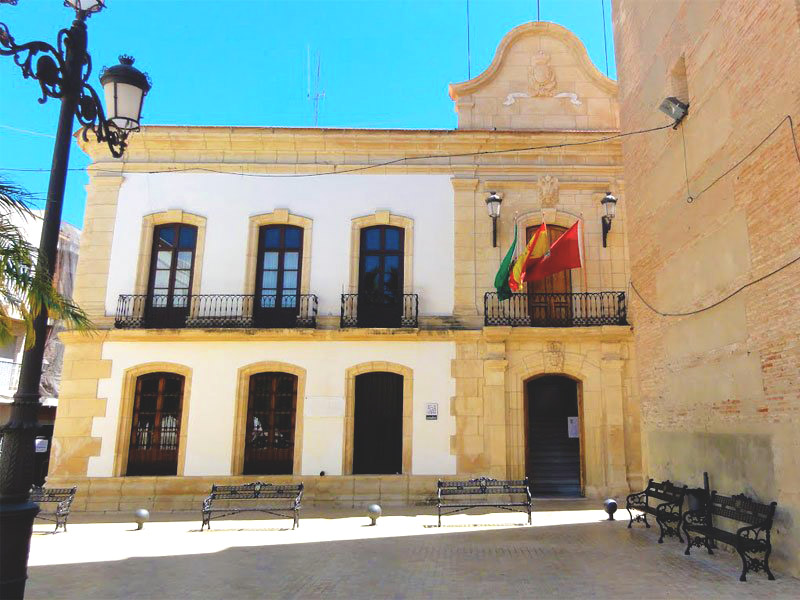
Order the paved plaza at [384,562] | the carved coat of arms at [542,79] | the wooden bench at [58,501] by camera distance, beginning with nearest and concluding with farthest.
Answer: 1. the paved plaza at [384,562]
2. the wooden bench at [58,501]
3. the carved coat of arms at [542,79]

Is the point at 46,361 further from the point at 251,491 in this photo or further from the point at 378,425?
the point at 378,425

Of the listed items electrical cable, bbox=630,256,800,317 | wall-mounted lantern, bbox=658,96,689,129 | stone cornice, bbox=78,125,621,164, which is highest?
stone cornice, bbox=78,125,621,164

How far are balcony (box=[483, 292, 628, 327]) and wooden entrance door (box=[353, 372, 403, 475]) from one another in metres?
2.64

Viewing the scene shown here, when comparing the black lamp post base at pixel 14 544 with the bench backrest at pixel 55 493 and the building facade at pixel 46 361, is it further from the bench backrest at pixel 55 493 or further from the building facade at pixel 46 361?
the building facade at pixel 46 361

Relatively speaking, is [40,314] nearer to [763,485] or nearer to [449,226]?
[763,485]

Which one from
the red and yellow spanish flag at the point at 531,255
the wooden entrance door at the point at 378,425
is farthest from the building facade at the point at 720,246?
the wooden entrance door at the point at 378,425

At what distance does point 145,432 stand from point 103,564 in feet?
20.5

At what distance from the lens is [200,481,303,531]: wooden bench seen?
10234 millimetres

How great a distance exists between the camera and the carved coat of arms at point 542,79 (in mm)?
15039

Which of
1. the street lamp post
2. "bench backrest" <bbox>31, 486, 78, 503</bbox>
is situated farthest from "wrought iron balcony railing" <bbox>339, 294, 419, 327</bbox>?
the street lamp post

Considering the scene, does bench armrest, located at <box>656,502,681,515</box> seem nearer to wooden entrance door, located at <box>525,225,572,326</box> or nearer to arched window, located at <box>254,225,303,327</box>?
wooden entrance door, located at <box>525,225,572,326</box>

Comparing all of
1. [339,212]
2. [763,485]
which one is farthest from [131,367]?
[763,485]

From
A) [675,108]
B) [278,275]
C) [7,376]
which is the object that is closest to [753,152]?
[675,108]

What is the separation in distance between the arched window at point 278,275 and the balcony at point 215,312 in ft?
0.07
